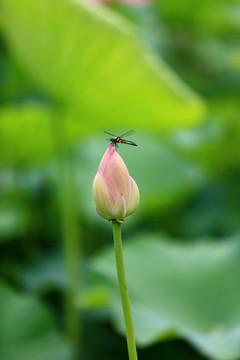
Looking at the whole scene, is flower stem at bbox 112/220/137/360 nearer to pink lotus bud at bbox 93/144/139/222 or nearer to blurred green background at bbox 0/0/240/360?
pink lotus bud at bbox 93/144/139/222

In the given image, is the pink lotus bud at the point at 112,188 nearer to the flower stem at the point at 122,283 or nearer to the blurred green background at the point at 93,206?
the flower stem at the point at 122,283

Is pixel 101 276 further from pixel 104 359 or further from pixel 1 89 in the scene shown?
pixel 1 89

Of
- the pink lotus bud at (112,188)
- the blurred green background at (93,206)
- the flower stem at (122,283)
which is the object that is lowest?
the flower stem at (122,283)

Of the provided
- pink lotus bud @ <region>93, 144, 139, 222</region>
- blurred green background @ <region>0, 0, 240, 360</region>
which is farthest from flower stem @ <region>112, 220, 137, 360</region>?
blurred green background @ <region>0, 0, 240, 360</region>

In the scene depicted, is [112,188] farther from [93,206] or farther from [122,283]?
[93,206]

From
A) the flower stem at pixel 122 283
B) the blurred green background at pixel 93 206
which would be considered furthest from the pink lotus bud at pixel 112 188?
the blurred green background at pixel 93 206

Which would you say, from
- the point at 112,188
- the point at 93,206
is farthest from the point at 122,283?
the point at 93,206

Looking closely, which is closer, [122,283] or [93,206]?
[122,283]
